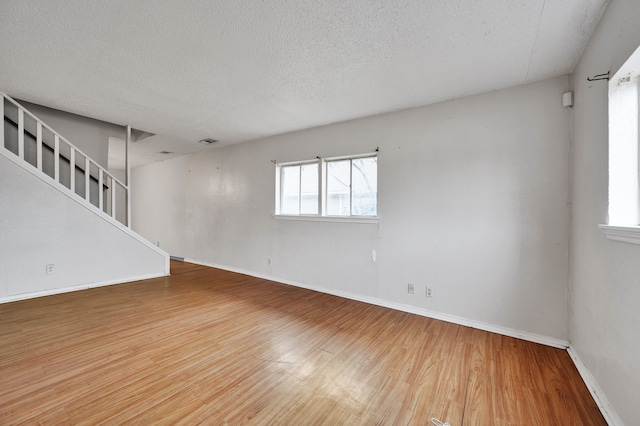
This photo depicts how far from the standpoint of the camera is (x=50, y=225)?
11.5ft

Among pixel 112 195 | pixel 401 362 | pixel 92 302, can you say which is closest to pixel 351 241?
pixel 401 362

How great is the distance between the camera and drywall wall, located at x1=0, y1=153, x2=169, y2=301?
10.6 ft

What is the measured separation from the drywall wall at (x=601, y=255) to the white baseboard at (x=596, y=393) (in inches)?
1.8

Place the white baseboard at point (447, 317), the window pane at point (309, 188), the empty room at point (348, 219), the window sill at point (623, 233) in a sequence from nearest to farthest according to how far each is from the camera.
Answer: the window sill at point (623, 233)
the empty room at point (348, 219)
the white baseboard at point (447, 317)
the window pane at point (309, 188)

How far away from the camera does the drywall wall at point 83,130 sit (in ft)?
12.7

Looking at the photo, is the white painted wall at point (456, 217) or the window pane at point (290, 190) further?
the window pane at point (290, 190)

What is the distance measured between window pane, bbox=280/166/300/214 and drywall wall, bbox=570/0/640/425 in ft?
11.1

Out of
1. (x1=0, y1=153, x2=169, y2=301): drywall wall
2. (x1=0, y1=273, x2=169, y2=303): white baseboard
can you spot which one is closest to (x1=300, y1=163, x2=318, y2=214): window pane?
(x1=0, y1=153, x2=169, y2=301): drywall wall

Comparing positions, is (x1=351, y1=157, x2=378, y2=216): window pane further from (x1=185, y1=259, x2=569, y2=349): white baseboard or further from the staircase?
the staircase

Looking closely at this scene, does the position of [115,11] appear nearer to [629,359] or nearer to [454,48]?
[454,48]

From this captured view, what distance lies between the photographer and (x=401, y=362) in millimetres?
2039

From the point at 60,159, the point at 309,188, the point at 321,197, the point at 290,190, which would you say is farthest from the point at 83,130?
the point at 321,197

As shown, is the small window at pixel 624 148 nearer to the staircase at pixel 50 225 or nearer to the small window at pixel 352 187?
the small window at pixel 352 187

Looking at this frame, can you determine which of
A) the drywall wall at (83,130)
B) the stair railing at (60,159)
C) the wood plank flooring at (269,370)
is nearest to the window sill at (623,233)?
the wood plank flooring at (269,370)
